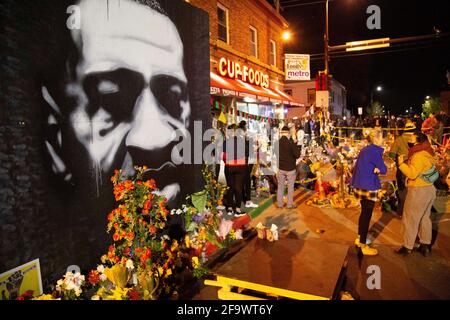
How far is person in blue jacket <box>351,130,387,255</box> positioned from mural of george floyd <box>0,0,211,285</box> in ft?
11.1

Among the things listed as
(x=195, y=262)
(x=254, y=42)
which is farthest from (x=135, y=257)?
(x=254, y=42)

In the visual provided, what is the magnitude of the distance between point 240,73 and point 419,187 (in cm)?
908

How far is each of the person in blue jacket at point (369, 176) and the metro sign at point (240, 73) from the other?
7.30 metres

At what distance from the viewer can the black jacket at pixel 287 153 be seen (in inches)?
346

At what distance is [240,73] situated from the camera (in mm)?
13266

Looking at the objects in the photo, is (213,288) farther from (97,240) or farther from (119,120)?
(119,120)

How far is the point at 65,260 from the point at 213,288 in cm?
200

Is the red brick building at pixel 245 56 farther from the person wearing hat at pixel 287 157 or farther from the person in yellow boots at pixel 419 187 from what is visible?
the person in yellow boots at pixel 419 187

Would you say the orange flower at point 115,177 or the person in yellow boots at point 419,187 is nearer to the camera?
the orange flower at point 115,177

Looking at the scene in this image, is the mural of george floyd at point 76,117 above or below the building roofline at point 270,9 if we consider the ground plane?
below

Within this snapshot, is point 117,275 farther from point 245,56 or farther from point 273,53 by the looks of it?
point 273,53

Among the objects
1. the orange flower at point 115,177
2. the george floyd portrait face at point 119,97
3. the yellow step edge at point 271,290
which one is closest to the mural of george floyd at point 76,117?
the george floyd portrait face at point 119,97

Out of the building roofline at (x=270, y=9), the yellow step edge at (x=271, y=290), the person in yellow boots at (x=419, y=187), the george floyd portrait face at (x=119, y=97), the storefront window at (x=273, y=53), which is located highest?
the building roofline at (x=270, y=9)
